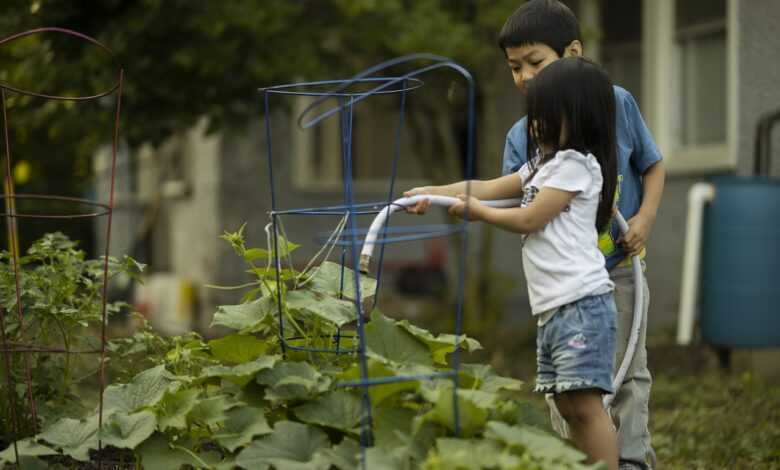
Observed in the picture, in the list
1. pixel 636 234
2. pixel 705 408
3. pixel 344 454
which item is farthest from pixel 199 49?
pixel 344 454

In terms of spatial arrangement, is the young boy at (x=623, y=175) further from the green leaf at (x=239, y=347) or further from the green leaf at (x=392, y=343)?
the green leaf at (x=239, y=347)

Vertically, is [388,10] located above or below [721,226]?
above

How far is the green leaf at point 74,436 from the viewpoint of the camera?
2740 millimetres

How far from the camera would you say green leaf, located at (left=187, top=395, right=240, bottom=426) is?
106 inches

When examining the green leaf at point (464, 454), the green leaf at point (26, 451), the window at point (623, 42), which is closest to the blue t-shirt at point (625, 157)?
the green leaf at point (464, 454)

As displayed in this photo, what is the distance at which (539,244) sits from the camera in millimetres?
2689

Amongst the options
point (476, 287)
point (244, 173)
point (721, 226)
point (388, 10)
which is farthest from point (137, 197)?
point (721, 226)

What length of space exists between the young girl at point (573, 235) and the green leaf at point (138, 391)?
0.76m

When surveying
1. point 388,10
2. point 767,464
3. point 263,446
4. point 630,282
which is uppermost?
point 388,10

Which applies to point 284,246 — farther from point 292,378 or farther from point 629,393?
point 629,393

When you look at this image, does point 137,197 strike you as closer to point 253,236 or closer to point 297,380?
point 253,236

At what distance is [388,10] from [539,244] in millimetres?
4346

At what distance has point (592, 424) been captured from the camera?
8.91 feet

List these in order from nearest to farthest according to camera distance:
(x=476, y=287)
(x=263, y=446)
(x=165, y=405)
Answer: (x=263, y=446) < (x=165, y=405) < (x=476, y=287)
